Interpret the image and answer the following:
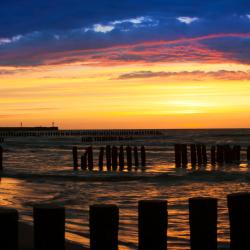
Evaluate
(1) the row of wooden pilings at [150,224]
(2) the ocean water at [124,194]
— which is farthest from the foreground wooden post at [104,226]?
(2) the ocean water at [124,194]

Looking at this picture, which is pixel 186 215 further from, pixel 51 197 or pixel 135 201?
pixel 51 197

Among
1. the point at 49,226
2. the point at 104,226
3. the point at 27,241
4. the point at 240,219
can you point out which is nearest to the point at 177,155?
the point at 27,241

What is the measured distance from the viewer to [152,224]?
5.64 meters

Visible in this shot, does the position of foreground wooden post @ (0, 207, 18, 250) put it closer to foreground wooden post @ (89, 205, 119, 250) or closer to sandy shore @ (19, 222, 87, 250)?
foreground wooden post @ (89, 205, 119, 250)

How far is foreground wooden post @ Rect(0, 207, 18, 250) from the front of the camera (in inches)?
201

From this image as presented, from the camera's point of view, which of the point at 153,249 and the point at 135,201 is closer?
the point at 153,249

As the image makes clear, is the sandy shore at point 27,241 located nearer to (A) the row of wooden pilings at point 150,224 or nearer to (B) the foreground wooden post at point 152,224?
(A) the row of wooden pilings at point 150,224

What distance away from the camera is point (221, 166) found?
28.4 meters

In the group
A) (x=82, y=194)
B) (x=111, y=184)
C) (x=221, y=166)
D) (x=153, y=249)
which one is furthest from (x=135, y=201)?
(x=221, y=166)

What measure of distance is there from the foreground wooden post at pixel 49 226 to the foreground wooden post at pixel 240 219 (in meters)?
1.90

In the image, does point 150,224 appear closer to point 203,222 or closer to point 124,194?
point 203,222

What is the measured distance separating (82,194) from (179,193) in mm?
2855

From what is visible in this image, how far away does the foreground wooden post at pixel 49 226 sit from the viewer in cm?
530

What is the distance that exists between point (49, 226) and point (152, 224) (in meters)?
1.14
